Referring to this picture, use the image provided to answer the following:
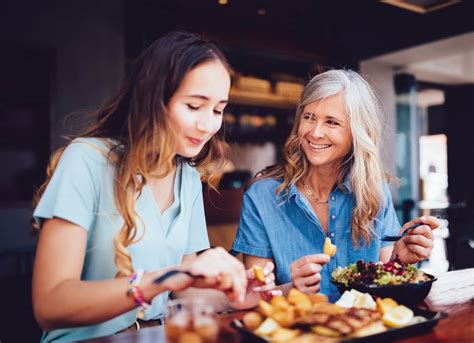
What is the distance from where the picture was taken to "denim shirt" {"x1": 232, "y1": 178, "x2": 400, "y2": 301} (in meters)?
2.07

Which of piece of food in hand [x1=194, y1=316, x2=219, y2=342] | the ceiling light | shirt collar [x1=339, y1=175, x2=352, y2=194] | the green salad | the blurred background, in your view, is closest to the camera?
piece of food in hand [x1=194, y1=316, x2=219, y2=342]

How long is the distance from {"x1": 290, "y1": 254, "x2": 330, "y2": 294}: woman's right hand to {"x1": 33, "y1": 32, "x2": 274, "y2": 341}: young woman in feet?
0.52

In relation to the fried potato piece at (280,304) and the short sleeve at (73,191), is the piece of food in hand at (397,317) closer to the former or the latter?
the fried potato piece at (280,304)

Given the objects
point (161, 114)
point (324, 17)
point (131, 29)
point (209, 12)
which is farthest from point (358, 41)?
point (161, 114)

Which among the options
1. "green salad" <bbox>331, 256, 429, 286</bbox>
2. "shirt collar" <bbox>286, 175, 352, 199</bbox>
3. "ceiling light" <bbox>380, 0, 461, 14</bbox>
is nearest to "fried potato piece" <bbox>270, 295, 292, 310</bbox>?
"green salad" <bbox>331, 256, 429, 286</bbox>

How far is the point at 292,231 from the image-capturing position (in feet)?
6.87

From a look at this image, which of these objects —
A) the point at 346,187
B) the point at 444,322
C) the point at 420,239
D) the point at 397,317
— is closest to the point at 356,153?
the point at 346,187

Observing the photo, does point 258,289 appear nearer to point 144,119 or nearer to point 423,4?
point 144,119

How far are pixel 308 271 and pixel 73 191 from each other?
0.76 meters

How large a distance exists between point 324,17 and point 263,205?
200 inches

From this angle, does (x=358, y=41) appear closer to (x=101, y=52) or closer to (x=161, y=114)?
(x=101, y=52)

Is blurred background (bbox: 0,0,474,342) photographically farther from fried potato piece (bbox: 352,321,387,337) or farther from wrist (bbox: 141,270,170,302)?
fried potato piece (bbox: 352,321,387,337)

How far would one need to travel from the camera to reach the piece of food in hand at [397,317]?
116cm

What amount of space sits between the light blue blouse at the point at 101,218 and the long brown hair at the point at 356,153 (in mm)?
730
